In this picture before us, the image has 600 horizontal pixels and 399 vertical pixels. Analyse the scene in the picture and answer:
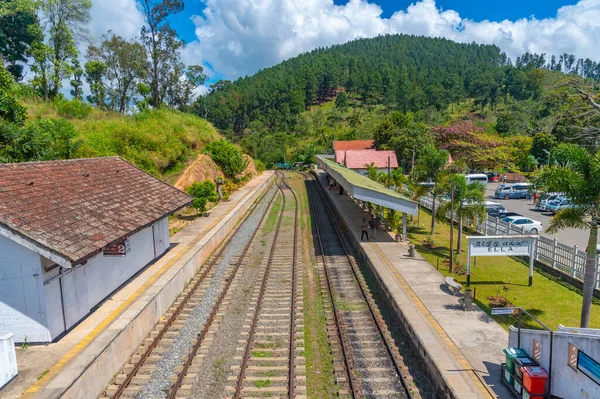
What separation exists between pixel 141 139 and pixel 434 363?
2705 cm

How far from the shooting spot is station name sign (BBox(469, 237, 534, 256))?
554 inches

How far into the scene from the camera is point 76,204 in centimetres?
1120

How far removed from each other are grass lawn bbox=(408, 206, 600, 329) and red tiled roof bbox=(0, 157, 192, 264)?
11.3 meters

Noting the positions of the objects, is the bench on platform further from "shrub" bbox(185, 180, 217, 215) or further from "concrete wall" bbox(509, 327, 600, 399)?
"shrub" bbox(185, 180, 217, 215)

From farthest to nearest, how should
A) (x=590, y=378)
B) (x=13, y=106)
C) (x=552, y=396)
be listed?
(x=13, y=106)
(x=552, y=396)
(x=590, y=378)

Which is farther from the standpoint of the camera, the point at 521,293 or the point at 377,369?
the point at 521,293

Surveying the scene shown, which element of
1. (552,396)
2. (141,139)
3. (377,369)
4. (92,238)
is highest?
(141,139)

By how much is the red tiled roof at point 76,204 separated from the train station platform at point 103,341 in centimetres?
191

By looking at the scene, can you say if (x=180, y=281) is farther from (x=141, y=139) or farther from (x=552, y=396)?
(x=141, y=139)

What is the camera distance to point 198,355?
965 centimetres

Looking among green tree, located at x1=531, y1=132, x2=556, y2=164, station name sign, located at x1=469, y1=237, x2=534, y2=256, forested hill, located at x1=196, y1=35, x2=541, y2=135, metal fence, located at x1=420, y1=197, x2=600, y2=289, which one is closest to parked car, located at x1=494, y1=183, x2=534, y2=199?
green tree, located at x1=531, y1=132, x2=556, y2=164

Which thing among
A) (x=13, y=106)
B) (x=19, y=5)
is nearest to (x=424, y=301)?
(x=13, y=106)

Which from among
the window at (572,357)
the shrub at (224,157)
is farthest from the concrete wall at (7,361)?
the shrub at (224,157)

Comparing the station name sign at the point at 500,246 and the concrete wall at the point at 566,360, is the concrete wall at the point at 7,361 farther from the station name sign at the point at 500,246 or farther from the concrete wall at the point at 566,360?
the station name sign at the point at 500,246
